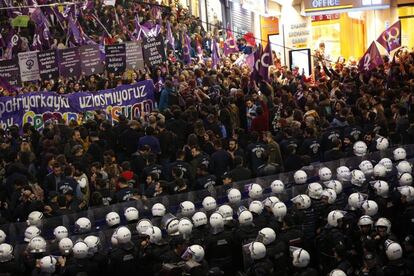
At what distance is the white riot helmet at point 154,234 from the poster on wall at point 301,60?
18388 millimetres

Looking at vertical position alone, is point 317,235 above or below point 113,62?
below

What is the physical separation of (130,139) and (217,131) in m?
1.76

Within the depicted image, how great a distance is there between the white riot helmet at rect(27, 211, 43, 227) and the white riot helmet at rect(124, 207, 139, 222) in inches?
52.6

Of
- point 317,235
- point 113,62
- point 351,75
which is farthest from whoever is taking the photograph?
point 351,75

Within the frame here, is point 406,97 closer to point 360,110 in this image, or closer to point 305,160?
point 360,110

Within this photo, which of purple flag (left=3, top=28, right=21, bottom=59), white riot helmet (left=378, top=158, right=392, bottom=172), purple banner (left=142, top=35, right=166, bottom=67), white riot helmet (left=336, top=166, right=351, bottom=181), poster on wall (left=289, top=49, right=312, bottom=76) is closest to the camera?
white riot helmet (left=336, top=166, right=351, bottom=181)

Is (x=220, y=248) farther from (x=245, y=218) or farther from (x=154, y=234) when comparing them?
(x=154, y=234)

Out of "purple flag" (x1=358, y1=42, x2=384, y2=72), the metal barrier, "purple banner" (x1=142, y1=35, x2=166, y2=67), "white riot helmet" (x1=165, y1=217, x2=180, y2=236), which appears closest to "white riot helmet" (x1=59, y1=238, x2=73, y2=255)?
the metal barrier

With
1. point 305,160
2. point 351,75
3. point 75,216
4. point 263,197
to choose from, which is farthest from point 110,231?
point 351,75

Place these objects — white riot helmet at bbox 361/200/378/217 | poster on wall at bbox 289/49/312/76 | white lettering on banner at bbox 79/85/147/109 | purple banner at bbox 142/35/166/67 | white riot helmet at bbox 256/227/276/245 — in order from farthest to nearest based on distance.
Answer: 1. poster on wall at bbox 289/49/312/76
2. purple banner at bbox 142/35/166/67
3. white lettering on banner at bbox 79/85/147/109
4. white riot helmet at bbox 361/200/378/217
5. white riot helmet at bbox 256/227/276/245

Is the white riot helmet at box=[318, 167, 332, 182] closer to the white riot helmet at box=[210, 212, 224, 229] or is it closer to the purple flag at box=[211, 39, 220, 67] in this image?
the white riot helmet at box=[210, 212, 224, 229]

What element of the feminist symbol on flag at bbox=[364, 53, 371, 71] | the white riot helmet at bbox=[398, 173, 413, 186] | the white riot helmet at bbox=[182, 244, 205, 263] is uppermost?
the feminist symbol on flag at bbox=[364, 53, 371, 71]

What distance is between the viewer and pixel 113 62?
82.5ft

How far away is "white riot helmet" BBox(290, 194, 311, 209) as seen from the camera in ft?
53.2
